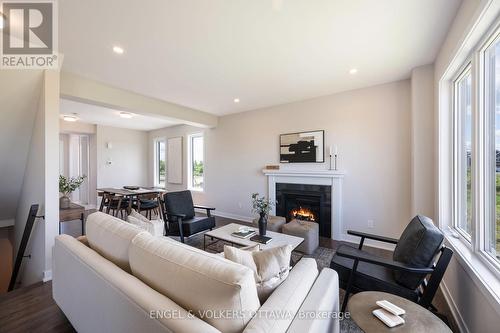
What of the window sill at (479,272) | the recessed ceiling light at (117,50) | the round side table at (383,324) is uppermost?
the recessed ceiling light at (117,50)

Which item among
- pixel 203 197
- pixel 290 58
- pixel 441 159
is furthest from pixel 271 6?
pixel 203 197

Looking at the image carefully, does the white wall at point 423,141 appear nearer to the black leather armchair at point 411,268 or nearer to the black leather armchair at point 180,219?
the black leather armchair at point 411,268

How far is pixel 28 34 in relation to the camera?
6.73 ft

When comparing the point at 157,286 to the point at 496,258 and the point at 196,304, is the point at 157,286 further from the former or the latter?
the point at 496,258

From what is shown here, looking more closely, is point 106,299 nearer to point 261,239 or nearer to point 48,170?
point 261,239

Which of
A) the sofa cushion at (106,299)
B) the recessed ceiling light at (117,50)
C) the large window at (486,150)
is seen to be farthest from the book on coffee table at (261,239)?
the recessed ceiling light at (117,50)

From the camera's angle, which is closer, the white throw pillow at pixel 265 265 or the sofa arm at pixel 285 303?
the sofa arm at pixel 285 303

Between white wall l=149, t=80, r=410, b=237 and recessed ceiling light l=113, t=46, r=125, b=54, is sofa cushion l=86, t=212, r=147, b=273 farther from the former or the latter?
white wall l=149, t=80, r=410, b=237

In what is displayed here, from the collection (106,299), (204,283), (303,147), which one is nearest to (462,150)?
(303,147)

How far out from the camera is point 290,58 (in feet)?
8.38

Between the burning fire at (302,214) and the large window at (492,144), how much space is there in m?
2.51

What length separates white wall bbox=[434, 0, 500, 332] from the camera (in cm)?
138

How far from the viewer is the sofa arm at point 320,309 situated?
94 centimetres

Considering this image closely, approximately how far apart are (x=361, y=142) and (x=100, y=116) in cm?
593
